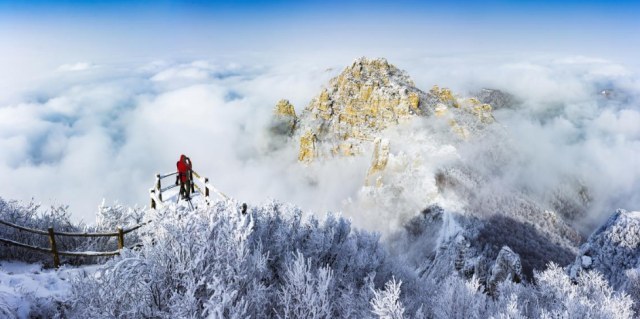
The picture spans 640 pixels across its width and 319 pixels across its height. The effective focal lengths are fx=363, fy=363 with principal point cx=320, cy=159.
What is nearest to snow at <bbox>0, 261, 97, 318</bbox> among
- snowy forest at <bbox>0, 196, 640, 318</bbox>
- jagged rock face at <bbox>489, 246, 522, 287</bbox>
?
snowy forest at <bbox>0, 196, 640, 318</bbox>

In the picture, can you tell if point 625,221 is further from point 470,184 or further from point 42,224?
point 470,184

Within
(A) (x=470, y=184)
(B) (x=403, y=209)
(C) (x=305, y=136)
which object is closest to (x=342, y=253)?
(B) (x=403, y=209)

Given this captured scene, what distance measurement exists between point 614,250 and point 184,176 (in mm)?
21671

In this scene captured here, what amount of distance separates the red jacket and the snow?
15.3ft

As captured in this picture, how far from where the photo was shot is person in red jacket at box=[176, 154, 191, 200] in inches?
556

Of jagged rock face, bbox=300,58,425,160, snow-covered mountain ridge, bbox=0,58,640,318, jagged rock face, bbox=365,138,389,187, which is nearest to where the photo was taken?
snow-covered mountain ridge, bbox=0,58,640,318

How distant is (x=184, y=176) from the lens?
14.3 metres

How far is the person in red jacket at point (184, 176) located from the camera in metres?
14.1

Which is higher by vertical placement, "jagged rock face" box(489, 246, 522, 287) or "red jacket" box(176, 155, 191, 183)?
"red jacket" box(176, 155, 191, 183)

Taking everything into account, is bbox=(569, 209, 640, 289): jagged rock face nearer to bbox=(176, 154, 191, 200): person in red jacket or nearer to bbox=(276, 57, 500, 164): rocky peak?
bbox=(176, 154, 191, 200): person in red jacket

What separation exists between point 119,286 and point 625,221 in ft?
81.9

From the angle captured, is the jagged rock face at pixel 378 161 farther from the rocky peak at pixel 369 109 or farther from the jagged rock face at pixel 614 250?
the jagged rock face at pixel 614 250

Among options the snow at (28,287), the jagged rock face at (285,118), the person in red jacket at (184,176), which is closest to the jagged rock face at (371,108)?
the jagged rock face at (285,118)

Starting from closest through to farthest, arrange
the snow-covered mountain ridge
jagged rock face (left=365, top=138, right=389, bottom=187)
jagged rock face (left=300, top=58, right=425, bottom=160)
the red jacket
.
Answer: the snow-covered mountain ridge → the red jacket → jagged rock face (left=365, top=138, right=389, bottom=187) → jagged rock face (left=300, top=58, right=425, bottom=160)
